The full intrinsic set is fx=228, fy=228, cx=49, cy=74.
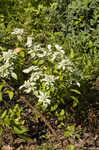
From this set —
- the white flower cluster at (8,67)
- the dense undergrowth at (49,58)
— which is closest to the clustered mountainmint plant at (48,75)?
the dense undergrowth at (49,58)

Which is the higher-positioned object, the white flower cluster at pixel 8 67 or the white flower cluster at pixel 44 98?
the white flower cluster at pixel 8 67

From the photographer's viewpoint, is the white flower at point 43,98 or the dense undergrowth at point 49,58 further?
the dense undergrowth at point 49,58

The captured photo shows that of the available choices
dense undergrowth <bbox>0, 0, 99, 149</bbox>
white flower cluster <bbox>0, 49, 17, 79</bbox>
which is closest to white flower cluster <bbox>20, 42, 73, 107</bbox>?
dense undergrowth <bbox>0, 0, 99, 149</bbox>

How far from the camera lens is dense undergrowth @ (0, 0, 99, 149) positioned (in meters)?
2.31

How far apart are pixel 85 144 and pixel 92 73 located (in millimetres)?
1150

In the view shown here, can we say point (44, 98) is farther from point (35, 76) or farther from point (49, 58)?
point (49, 58)

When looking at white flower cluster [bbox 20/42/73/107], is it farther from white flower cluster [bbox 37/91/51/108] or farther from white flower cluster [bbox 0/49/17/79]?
white flower cluster [bbox 0/49/17/79]

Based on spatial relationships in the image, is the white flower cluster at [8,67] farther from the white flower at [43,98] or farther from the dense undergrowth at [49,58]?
the white flower at [43,98]

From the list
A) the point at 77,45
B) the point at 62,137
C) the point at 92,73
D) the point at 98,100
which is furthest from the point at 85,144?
the point at 77,45

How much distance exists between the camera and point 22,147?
261 centimetres

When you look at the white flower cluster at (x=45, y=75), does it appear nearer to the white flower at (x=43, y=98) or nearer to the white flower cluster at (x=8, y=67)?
the white flower at (x=43, y=98)

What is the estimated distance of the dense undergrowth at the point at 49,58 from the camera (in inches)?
91.0

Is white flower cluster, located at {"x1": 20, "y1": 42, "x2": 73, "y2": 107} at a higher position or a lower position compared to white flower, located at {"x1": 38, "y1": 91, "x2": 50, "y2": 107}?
higher

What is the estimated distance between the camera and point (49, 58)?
7.89 feet
